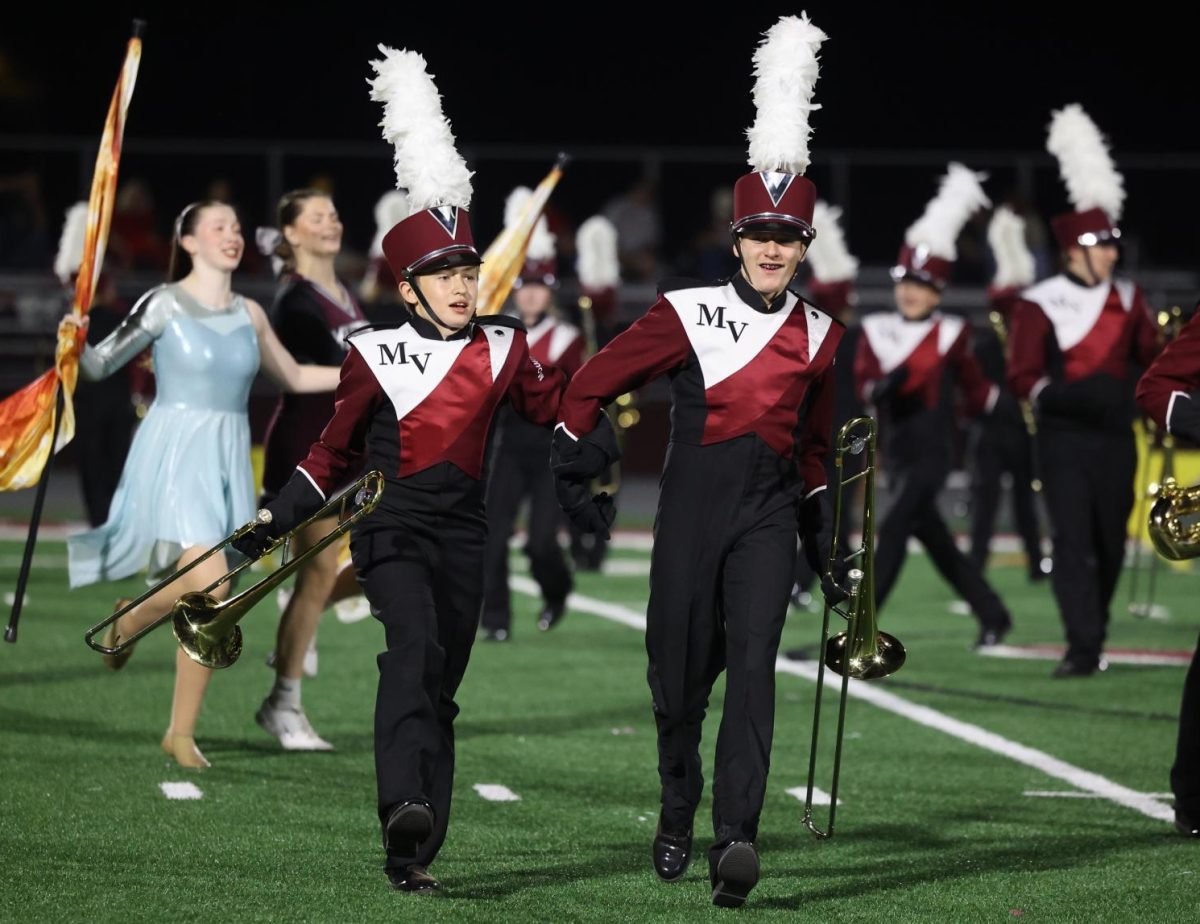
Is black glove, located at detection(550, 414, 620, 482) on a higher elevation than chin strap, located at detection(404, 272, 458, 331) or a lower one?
lower

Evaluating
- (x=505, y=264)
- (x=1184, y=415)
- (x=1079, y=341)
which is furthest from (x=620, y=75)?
(x=1184, y=415)

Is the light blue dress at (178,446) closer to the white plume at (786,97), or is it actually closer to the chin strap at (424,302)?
the chin strap at (424,302)

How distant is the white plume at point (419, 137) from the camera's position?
5.80m

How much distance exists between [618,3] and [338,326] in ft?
51.6

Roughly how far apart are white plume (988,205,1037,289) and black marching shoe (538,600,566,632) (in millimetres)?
4375

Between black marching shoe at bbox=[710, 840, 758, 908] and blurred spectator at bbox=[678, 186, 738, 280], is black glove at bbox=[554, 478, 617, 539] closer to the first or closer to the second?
black marching shoe at bbox=[710, 840, 758, 908]

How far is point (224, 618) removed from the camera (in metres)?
5.68

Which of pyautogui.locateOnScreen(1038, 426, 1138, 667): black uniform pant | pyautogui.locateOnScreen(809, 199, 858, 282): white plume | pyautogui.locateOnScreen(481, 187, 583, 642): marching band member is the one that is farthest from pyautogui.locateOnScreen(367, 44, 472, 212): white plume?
pyautogui.locateOnScreen(809, 199, 858, 282): white plume

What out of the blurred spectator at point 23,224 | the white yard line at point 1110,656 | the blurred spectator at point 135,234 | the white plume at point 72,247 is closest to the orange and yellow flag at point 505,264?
the white yard line at point 1110,656

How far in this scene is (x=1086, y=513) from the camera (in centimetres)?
950

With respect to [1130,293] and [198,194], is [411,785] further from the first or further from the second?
[198,194]

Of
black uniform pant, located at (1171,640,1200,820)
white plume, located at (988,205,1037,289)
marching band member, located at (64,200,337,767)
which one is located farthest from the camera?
white plume, located at (988,205,1037,289)

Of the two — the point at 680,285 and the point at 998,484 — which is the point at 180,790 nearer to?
the point at 680,285

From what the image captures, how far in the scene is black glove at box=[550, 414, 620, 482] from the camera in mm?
5418
